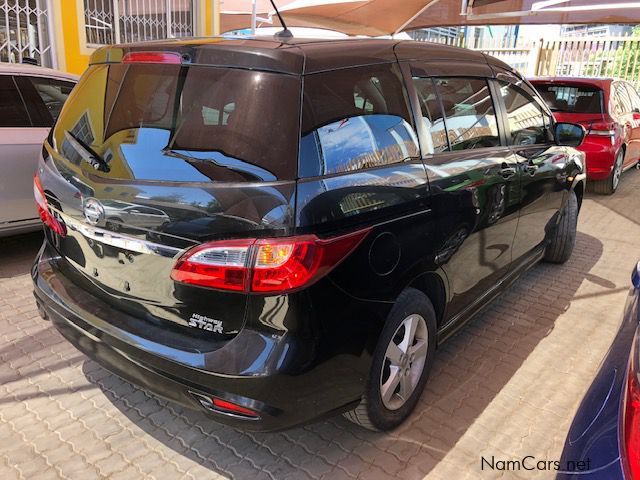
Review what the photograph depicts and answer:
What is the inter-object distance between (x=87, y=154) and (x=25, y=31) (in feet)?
20.3

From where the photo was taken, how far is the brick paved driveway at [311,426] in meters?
2.43

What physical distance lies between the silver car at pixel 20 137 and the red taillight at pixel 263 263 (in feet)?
9.69

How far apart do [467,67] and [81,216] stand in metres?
2.23

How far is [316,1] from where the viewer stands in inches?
465

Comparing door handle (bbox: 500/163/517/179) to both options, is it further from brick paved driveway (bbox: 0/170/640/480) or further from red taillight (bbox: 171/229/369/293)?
red taillight (bbox: 171/229/369/293)

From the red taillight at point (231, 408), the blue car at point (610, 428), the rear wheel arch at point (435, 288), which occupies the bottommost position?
the red taillight at point (231, 408)

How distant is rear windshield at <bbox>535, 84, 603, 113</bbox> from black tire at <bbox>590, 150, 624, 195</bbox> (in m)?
0.91

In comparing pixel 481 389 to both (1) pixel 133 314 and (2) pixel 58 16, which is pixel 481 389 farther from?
(2) pixel 58 16

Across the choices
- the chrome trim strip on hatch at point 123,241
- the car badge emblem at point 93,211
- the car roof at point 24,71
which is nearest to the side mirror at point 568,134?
the chrome trim strip on hatch at point 123,241

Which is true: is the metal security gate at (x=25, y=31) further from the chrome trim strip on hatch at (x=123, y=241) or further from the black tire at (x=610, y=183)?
the black tire at (x=610, y=183)

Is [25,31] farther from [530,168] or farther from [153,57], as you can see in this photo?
[530,168]

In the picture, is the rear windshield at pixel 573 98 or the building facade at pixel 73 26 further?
the rear windshield at pixel 573 98

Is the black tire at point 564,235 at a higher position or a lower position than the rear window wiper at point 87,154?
lower

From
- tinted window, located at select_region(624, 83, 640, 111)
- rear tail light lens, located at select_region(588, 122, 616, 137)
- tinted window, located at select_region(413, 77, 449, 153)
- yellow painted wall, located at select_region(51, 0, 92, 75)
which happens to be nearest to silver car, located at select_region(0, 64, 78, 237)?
tinted window, located at select_region(413, 77, 449, 153)
